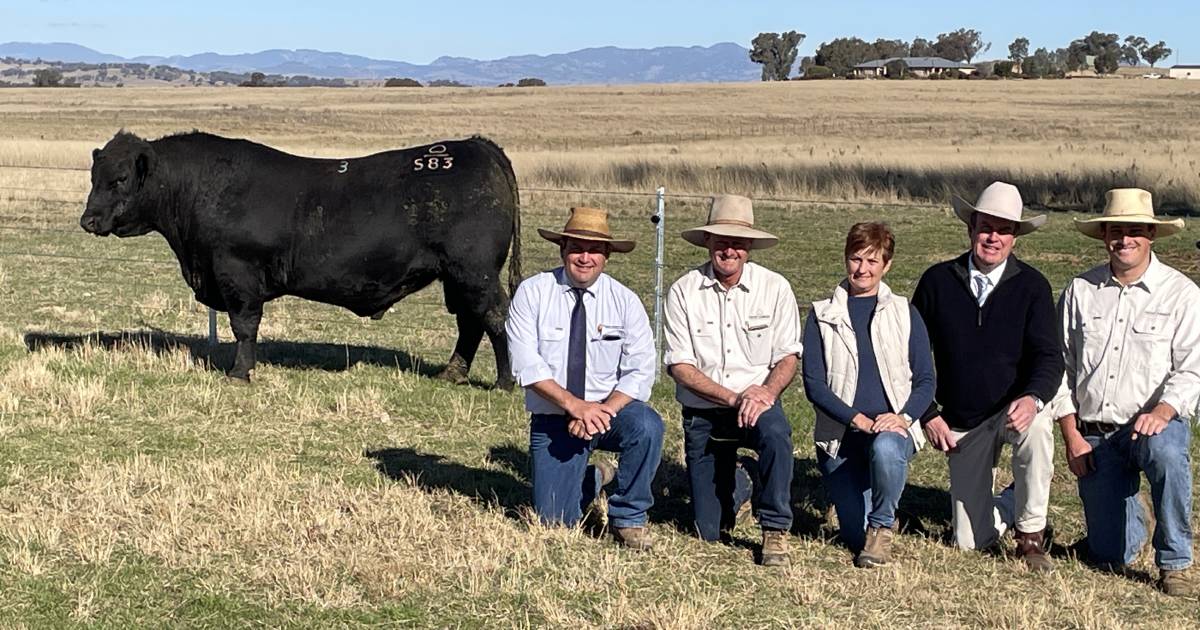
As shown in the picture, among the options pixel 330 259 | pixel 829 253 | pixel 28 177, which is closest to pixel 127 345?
pixel 330 259

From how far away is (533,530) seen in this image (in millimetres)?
6586

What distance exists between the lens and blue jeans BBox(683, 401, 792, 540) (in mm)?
6445

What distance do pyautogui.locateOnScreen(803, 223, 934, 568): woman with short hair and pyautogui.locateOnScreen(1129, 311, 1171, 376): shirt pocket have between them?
920 mm

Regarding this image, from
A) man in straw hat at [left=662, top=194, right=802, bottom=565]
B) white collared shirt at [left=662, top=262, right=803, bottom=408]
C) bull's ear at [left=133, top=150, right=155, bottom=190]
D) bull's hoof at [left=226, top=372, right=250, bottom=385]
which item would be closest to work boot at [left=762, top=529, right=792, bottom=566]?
man in straw hat at [left=662, top=194, right=802, bottom=565]

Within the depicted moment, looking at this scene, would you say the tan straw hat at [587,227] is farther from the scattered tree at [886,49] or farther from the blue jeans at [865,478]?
the scattered tree at [886,49]

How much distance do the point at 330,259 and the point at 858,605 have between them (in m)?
5.26

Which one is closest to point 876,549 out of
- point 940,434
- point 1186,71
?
point 940,434

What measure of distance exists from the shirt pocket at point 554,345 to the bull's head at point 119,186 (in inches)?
179

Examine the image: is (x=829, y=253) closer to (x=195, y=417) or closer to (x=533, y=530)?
(x=195, y=417)

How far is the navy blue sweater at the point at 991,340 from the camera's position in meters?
6.54

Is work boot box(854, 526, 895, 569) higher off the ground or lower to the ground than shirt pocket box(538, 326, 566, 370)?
lower

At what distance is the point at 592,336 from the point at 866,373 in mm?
1296

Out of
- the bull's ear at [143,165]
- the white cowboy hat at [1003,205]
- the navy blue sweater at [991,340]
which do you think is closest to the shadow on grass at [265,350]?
the bull's ear at [143,165]

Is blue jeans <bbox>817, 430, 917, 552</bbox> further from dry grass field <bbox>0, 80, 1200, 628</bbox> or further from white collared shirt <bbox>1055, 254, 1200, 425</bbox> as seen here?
white collared shirt <bbox>1055, 254, 1200, 425</bbox>
